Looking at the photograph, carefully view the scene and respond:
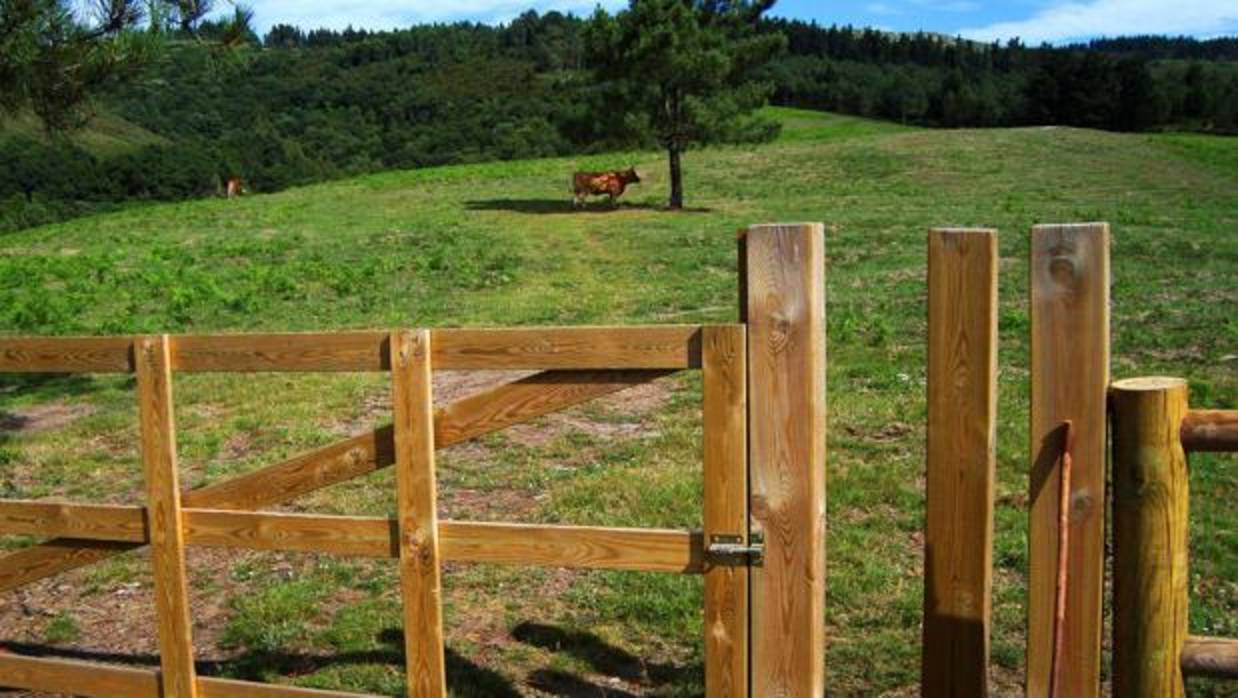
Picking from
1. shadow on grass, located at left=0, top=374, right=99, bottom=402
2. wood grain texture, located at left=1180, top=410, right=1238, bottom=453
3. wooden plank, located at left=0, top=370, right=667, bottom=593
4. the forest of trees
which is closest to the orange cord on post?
wood grain texture, located at left=1180, top=410, right=1238, bottom=453

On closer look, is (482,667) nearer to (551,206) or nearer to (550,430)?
(550,430)

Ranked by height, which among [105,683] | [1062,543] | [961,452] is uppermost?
[961,452]

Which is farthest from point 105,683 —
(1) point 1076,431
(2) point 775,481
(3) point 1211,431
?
(3) point 1211,431

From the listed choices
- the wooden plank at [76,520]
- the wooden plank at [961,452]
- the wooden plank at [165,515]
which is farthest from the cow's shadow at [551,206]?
the wooden plank at [961,452]

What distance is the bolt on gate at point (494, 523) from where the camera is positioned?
328 cm

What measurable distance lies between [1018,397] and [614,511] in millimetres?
3771

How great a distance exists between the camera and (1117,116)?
76.8 metres

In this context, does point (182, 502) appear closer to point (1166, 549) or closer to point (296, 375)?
point (1166, 549)

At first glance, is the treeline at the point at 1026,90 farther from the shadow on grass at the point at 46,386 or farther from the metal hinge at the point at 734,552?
the metal hinge at the point at 734,552

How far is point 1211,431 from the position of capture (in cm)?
273

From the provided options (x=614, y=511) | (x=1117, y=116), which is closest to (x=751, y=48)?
(x=614, y=511)

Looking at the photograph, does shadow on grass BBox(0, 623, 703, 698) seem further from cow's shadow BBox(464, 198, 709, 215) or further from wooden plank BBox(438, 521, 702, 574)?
cow's shadow BBox(464, 198, 709, 215)

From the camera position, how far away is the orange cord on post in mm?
2939

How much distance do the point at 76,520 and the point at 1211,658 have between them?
12.4 feet
